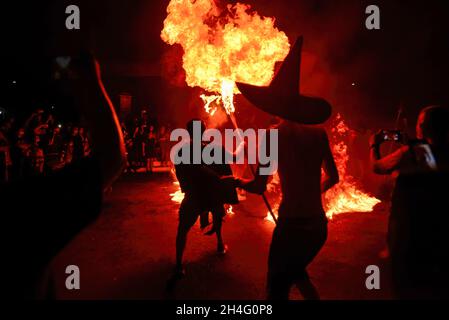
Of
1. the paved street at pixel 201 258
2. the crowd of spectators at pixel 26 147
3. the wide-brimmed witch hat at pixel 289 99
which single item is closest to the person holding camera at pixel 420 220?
the wide-brimmed witch hat at pixel 289 99

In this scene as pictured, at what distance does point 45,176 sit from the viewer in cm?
132

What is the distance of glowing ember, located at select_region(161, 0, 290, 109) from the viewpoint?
7590mm

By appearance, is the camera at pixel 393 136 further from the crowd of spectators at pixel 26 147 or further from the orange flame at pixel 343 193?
the crowd of spectators at pixel 26 147

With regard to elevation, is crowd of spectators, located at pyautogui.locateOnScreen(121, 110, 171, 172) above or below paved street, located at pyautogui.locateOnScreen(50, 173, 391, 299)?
above

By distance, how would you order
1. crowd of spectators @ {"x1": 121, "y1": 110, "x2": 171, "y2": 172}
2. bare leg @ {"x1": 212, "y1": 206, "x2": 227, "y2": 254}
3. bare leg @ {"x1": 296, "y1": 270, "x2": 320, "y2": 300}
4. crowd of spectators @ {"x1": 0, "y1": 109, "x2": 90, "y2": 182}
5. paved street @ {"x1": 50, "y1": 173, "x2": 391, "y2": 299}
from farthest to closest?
crowd of spectators @ {"x1": 121, "y1": 110, "x2": 171, "y2": 172} < crowd of spectators @ {"x1": 0, "y1": 109, "x2": 90, "y2": 182} < bare leg @ {"x1": 212, "y1": 206, "x2": 227, "y2": 254} < paved street @ {"x1": 50, "y1": 173, "x2": 391, "y2": 299} < bare leg @ {"x1": 296, "y1": 270, "x2": 320, "y2": 300}

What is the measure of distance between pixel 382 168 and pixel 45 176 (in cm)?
286

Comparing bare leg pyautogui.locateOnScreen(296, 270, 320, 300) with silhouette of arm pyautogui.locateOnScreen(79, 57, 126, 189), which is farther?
bare leg pyautogui.locateOnScreen(296, 270, 320, 300)

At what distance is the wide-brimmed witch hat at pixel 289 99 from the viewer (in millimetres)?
2914

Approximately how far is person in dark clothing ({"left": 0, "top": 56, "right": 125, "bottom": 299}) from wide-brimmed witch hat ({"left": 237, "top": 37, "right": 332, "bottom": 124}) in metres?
1.86

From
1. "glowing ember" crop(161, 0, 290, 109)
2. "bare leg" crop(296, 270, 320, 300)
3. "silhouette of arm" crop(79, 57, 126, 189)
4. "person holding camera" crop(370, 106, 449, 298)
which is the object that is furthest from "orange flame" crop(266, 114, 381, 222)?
"silhouette of arm" crop(79, 57, 126, 189)

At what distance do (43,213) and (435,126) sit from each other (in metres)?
3.11

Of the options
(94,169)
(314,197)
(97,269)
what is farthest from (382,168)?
(97,269)

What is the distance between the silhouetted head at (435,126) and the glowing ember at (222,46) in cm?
470

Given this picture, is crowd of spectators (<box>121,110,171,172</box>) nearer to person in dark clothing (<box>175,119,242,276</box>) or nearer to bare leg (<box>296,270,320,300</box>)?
person in dark clothing (<box>175,119,242,276</box>)
